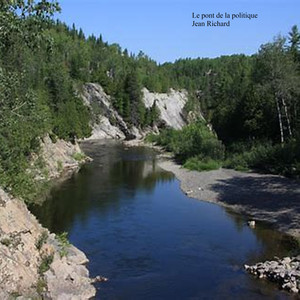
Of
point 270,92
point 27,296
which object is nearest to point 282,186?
point 270,92

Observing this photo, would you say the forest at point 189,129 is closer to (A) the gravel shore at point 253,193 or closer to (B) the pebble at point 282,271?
(A) the gravel shore at point 253,193

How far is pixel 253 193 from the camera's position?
41.8m

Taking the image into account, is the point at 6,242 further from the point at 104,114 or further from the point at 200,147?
the point at 104,114

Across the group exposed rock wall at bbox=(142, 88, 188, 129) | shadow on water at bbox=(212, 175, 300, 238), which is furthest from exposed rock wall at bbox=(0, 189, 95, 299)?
exposed rock wall at bbox=(142, 88, 188, 129)

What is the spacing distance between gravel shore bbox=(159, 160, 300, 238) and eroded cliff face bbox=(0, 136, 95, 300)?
1504 centimetres

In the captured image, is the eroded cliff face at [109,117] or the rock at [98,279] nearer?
the rock at [98,279]

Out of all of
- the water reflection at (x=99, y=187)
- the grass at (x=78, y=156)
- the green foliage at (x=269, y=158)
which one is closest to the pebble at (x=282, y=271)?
the water reflection at (x=99, y=187)

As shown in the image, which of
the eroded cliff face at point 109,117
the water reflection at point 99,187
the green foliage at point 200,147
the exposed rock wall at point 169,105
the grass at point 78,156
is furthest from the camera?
the exposed rock wall at point 169,105

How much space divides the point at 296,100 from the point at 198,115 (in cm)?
10485

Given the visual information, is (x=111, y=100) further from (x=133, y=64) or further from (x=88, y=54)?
(x=133, y=64)

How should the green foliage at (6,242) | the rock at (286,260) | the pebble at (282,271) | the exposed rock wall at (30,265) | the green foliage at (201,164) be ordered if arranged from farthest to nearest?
the green foliage at (201,164)
the rock at (286,260)
the pebble at (282,271)
the green foliage at (6,242)
the exposed rock wall at (30,265)

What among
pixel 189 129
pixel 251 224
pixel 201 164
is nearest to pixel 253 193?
pixel 251 224

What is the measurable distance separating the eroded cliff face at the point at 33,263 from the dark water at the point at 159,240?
3.53 feet

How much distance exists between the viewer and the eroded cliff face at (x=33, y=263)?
18547 millimetres
